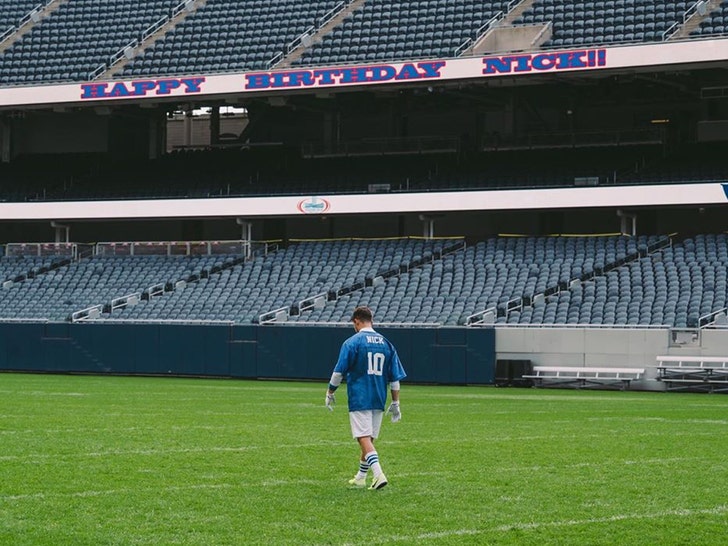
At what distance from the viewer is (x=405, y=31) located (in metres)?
41.6

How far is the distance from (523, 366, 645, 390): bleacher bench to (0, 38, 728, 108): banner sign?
1017 centimetres

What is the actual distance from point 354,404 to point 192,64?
33.4 metres

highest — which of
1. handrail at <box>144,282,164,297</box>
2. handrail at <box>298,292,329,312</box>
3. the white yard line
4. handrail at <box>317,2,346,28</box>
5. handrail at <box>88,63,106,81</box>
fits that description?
handrail at <box>317,2,346,28</box>

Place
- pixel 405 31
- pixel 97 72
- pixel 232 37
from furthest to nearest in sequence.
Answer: pixel 232 37, pixel 97 72, pixel 405 31

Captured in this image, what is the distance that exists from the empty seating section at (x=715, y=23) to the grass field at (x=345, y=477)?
18.7m

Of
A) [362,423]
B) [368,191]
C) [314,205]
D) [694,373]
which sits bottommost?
[694,373]

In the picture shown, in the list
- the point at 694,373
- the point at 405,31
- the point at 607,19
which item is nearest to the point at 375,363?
the point at 694,373

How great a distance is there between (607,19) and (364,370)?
30.2 m

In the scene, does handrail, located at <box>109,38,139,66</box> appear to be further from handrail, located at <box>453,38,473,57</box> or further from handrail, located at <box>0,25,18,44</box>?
handrail, located at <box>453,38,473,57</box>

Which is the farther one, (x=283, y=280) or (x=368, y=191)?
(x=368, y=191)

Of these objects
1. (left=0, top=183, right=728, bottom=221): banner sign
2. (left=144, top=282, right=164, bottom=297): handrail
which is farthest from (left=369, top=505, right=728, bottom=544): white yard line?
(left=144, top=282, right=164, bottom=297): handrail

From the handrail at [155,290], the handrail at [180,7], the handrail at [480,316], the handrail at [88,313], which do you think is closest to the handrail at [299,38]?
the handrail at [180,7]

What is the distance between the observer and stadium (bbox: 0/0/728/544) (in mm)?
31734

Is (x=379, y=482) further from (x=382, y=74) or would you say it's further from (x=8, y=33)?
(x=8, y=33)
